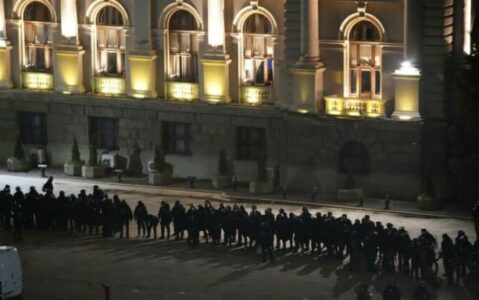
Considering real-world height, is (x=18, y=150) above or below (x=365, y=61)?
below

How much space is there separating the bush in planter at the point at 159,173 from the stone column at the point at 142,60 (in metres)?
3.08

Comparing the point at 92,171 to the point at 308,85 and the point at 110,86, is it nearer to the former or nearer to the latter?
the point at 110,86

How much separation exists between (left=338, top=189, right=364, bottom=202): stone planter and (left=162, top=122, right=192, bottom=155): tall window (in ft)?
28.0

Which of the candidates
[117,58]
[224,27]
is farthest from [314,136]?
[117,58]

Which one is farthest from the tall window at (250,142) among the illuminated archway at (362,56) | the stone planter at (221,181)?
the illuminated archway at (362,56)

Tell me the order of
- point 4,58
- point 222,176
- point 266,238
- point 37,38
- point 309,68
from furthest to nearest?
point 4,58 → point 37,38 → point 222,176 → point 309,68 → point 266,238

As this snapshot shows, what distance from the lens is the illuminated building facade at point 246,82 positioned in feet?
209

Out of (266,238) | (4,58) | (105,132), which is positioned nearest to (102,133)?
(105,132)

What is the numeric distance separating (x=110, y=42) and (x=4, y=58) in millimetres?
5406

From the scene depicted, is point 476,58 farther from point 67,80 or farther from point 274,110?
point 67,80

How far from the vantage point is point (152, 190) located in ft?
222

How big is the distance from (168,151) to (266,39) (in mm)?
6924

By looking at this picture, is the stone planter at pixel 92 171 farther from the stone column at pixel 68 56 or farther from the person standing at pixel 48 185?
the person standing at pixel 48 185

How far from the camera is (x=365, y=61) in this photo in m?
65.2
